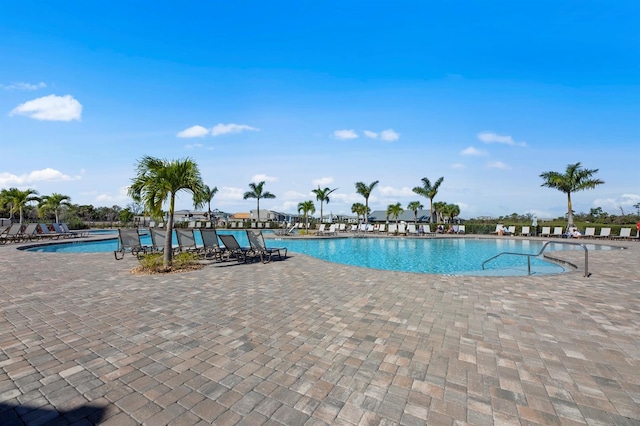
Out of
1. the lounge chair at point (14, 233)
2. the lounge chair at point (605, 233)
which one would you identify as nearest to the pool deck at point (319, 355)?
the lounge chair at point (14, 233)

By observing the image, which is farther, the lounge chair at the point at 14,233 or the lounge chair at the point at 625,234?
the lounge chair at the point at 625,234

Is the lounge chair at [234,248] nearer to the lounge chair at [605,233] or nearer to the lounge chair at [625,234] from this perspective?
the lounge chair at [605,233]

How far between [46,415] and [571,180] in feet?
119

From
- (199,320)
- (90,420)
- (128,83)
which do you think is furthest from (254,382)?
(128,83)

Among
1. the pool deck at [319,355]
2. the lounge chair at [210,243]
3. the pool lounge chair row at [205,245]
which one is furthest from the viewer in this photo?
the lounge chair at [210,243]

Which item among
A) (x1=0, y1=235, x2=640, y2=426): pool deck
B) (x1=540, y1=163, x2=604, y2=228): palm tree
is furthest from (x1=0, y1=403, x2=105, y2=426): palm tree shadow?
(x1=540, y1=163, x2=604, y2=228): palm tree

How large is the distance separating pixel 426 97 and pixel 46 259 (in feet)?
56.4

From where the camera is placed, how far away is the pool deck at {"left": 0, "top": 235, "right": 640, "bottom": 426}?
2.16 meters

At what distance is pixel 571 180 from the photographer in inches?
1080

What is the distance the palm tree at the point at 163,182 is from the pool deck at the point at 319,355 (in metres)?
2.88

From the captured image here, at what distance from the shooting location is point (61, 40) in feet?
29.0

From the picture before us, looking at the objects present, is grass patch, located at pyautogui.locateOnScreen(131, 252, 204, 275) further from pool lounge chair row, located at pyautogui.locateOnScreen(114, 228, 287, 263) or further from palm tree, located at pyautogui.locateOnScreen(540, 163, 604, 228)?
palm tree, located at pyautogui.locateOnScreen(540, 163, 604, 228)

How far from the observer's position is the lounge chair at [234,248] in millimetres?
9305

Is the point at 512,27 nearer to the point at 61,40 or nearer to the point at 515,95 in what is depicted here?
the point at 515,95
